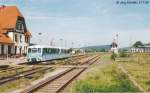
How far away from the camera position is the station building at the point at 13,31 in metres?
62.6

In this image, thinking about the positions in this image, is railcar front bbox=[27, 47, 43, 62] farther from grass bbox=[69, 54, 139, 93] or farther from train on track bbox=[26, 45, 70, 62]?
grass bbox=[69, 54, 139, 93]

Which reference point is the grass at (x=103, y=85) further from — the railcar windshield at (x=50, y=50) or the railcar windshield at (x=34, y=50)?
the railcar windshield at (x=50, y=50)

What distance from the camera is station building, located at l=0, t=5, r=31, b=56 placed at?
62.6 meters

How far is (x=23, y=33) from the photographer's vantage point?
69.5 m

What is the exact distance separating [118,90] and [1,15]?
5804 cm

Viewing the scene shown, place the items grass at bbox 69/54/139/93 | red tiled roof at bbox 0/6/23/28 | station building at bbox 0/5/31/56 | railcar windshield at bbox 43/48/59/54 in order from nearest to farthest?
grass at bbox 69/54/139/93, railcar windshield at bbox 43/48/59/54, station building at bbox 0/5/31/56, red tiled roof at bbox 0/6/23/28

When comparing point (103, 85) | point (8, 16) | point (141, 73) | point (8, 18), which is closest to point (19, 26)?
point (8, 18)

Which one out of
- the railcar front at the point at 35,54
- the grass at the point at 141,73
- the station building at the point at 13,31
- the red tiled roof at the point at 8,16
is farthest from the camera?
the red tiled roof at the point at 8,16

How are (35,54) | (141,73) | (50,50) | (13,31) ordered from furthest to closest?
1. (13,31)
2. (50,50)
3. (35,54)
4. (141,73)

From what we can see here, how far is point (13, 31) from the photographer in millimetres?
65000

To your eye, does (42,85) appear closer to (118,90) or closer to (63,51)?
(118,90)

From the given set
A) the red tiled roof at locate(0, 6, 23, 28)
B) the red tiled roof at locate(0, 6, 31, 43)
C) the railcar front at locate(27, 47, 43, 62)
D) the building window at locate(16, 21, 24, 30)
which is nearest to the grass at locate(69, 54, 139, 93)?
the railcar front at locate(27, 47, 43, 62)

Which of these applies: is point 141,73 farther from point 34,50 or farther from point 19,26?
point 19,26

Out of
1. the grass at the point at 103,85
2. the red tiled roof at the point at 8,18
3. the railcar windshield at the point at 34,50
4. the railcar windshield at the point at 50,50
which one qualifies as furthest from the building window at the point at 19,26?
the grass at the point at 103,85
